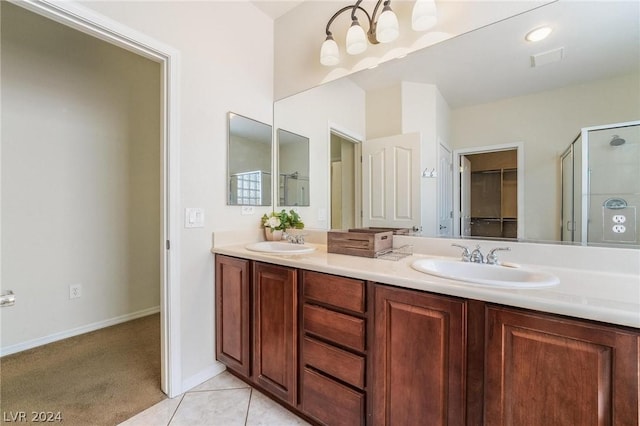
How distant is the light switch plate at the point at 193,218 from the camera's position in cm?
164

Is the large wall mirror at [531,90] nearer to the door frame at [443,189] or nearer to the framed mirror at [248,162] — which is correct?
the door frame at [443,189]

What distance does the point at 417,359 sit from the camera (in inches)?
38.8

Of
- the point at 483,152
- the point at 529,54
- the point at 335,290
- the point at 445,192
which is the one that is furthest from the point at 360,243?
the point at 529,54

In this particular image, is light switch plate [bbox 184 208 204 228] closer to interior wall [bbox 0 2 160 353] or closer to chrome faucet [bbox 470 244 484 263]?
interior wall [bbox 0 2 160 353]

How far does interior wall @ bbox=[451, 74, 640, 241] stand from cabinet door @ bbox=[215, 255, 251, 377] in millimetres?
1520

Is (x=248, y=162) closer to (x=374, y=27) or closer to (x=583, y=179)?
(x=374, y=27)

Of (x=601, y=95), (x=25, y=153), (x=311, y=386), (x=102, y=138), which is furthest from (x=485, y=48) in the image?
(x=25, y=153)

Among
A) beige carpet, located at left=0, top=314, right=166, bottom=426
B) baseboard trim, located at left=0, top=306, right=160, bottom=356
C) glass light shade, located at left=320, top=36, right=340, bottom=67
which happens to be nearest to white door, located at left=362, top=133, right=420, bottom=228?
glass light shade, located at left=320, top=36, right=340, bottom=67

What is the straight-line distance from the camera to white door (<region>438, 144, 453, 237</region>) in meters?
1.44

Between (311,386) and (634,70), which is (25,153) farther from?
(634,70)

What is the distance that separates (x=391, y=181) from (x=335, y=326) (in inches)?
36.4

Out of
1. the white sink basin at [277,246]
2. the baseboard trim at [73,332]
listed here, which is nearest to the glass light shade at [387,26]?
the white sink basin at [277,246]

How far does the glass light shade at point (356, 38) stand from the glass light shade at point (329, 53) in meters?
0.14

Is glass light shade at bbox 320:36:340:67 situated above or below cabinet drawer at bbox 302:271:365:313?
above
